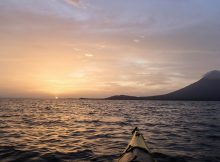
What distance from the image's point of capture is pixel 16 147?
16.8 meters

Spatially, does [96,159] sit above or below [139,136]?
below

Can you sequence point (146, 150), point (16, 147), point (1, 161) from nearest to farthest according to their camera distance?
1. point (146, 150)
2. point (1, 161)
3. point (16, 147)

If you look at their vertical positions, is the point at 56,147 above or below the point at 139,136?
below

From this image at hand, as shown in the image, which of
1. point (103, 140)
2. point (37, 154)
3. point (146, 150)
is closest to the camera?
point (146, 150)

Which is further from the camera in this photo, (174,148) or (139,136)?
(174,148)

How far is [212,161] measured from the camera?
1412cm

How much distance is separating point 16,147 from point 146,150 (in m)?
9.17

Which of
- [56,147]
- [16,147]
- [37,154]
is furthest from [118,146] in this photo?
[16,147]

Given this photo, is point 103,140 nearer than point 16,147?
No

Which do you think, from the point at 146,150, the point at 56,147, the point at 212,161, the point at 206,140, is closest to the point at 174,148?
the point at 212,161

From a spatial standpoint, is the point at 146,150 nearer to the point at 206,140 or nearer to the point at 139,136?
the point at 139,136

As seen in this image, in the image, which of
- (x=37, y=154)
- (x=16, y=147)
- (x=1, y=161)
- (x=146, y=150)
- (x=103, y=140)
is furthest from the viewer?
(x=103, y=140)

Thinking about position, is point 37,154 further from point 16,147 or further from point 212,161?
point 212,161

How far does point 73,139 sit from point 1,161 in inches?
296
